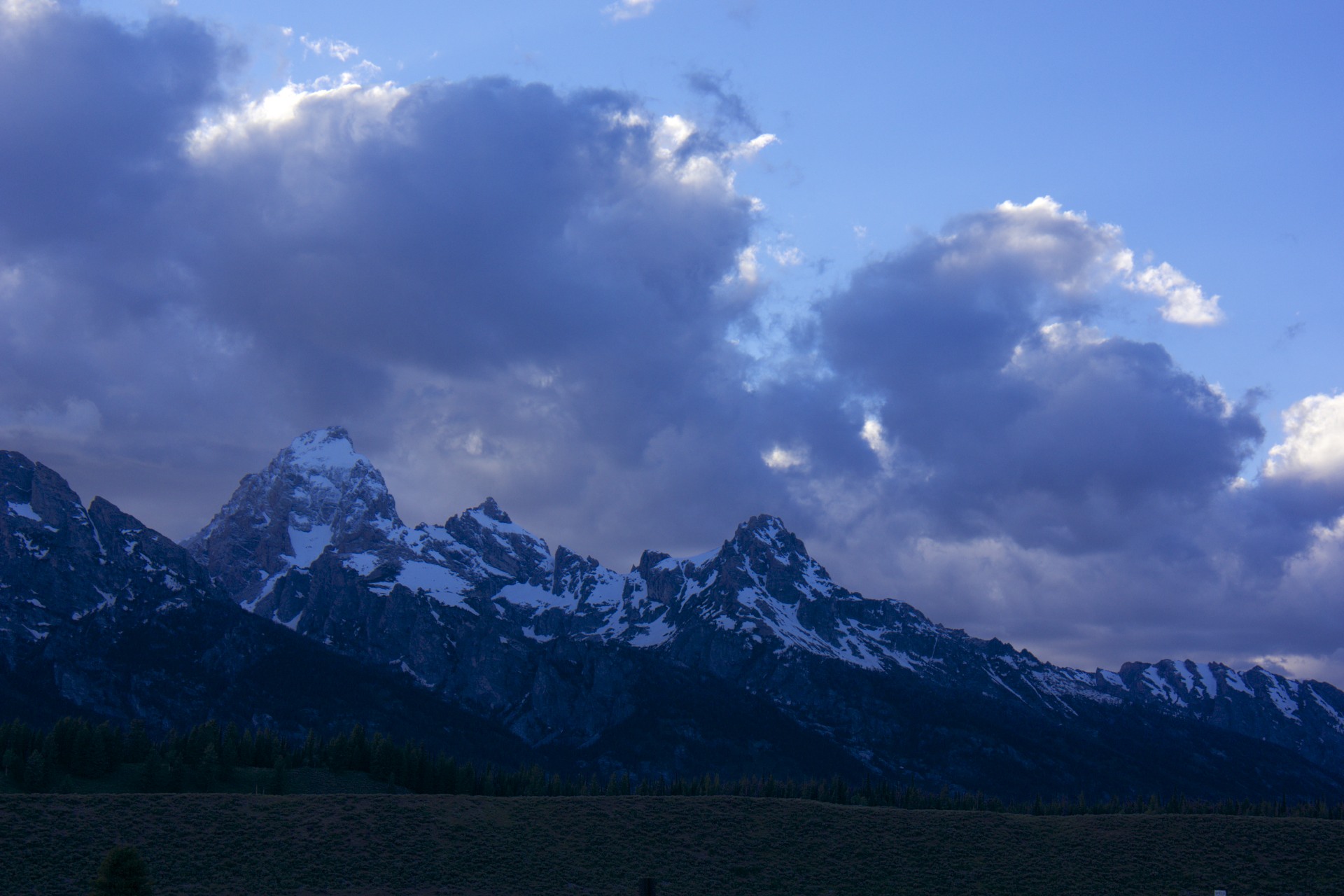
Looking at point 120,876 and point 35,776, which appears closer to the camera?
point 120,876

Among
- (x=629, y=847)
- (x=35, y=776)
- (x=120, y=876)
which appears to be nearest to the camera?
(x=120, y=876)

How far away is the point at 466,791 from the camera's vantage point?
197750mm

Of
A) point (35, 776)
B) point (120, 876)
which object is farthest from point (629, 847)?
point (35, 776)

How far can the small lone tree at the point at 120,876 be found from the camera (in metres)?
71.6

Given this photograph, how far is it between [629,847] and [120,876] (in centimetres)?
6783

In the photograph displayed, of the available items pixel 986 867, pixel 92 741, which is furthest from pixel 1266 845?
pixel 92 741

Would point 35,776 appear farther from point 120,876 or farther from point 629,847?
point 120,876

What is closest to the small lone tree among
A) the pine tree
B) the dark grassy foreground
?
the dark grassy foreground

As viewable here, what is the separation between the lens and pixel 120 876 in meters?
72.0

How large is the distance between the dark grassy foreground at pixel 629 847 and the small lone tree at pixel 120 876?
32.2 m

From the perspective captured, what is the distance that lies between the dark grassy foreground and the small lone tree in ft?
106

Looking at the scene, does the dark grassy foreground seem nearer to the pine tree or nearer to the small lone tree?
the small lone tree

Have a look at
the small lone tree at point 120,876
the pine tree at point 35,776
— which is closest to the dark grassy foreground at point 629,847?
the small lone tree at point 120,876

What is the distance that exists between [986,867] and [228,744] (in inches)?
4633
